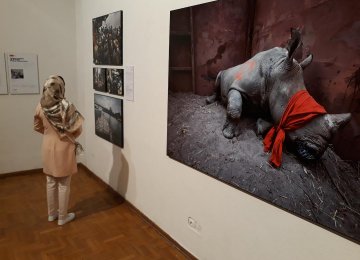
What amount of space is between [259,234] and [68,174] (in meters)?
1.92

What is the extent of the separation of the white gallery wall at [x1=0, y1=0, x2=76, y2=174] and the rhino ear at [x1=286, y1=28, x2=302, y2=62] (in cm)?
362

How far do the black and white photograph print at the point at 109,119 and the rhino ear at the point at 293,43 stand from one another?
7.00 feet

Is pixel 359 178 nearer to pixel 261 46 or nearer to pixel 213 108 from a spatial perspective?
pixel 261 46

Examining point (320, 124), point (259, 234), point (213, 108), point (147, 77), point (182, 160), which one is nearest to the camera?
point (320, 124)

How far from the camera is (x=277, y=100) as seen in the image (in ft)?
5.21

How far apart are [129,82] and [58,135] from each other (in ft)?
3.03

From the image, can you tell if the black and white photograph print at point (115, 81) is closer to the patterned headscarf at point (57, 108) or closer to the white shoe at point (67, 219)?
the patterned headscarf at point (57, 108)

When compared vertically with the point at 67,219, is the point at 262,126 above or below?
above

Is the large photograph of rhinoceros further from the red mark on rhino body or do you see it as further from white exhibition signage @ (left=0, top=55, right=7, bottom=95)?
white exhibition signage @ (left=0, top=55, right=7, bottom=95)

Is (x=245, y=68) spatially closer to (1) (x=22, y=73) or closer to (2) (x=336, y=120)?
(2) (x=336, y=120)

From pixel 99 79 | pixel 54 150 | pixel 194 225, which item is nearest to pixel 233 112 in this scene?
pixel 194 225

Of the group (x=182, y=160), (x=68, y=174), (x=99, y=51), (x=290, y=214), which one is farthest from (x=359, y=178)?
(x=99, y=51)

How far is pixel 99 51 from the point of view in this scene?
11.4ft

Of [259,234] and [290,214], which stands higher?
[290,214]
